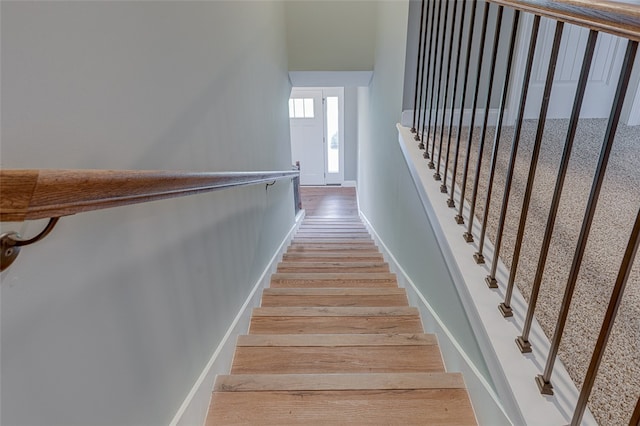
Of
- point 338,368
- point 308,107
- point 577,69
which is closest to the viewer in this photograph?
point 338,368

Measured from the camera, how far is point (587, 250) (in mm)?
1247

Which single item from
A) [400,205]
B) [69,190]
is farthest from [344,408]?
[400,205]

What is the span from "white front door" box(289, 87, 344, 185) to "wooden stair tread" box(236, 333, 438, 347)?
6.57 m

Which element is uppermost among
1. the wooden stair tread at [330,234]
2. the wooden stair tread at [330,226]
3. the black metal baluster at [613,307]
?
the black metal baluster at [613,307]

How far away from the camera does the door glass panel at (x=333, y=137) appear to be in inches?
306

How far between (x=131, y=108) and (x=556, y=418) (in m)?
1.25

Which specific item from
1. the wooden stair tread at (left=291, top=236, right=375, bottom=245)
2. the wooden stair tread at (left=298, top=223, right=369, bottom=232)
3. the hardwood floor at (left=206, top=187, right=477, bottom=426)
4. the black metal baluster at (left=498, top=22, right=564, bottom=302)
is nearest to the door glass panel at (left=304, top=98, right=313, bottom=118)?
the wooden stair tread at (left=298, top=223, right=369, bottom=232)

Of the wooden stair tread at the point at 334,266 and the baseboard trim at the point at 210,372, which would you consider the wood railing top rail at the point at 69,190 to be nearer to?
the baseboard trim at the point at 210,372

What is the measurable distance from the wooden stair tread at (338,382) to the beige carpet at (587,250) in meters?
0.46

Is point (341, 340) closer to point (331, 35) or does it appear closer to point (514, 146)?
point (514, 146)

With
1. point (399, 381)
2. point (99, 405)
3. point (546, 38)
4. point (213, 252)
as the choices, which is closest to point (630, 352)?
point (399, 381)

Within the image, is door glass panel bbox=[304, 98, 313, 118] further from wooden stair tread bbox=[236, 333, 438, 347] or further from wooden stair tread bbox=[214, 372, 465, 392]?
wooden stair tread bbox=[214, 372, 465, 392]

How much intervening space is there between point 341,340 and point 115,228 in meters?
1.10

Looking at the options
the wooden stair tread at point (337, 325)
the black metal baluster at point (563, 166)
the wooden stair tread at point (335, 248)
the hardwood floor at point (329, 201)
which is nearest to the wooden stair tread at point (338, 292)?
the wooden stair tread at point (337, 325)
